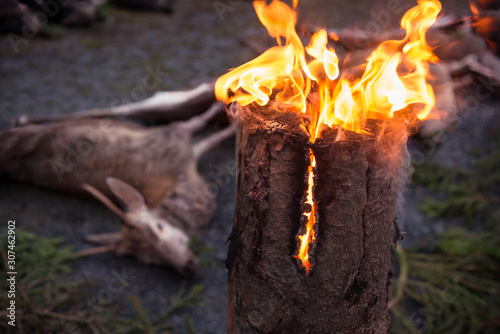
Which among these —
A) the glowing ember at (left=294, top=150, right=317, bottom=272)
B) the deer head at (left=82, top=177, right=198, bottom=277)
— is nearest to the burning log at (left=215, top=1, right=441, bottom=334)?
the glowing ember at (left=294, top=150, right=317, bottom=272)

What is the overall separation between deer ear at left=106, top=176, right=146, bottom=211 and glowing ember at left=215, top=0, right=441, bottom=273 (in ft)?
4.27

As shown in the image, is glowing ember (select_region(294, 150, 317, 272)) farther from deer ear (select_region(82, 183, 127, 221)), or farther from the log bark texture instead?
deer ear (select_region(82, 183, 127, 221))

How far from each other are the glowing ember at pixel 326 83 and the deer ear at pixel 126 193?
1300mm

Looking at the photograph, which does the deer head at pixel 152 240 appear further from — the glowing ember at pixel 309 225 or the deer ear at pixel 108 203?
the glowing ember at pixel 309 225

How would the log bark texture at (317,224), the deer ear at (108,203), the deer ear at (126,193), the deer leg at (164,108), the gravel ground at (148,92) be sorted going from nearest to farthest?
the log bark texture at (317,224)
the deer ear at (126,193)
the deer ear at (108,203)
the gravel ground at (148,92)
the deer leg at (164,108)

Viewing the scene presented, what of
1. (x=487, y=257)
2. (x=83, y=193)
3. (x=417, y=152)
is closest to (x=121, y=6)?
(x=83, y=193)

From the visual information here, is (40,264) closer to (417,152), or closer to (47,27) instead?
(417,152)

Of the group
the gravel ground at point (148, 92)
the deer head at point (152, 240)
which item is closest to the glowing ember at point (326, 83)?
the gravel ground at point (148, 92)

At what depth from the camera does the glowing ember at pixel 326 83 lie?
56.1 inches

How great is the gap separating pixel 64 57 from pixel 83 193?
11.7ft

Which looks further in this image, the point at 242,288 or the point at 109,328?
the point at 109,328

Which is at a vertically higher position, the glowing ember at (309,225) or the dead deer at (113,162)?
the glowing ember at (309,225)

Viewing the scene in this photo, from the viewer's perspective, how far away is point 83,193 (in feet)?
13.3

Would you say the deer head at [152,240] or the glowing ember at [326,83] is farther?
the deer head at [152,240]
